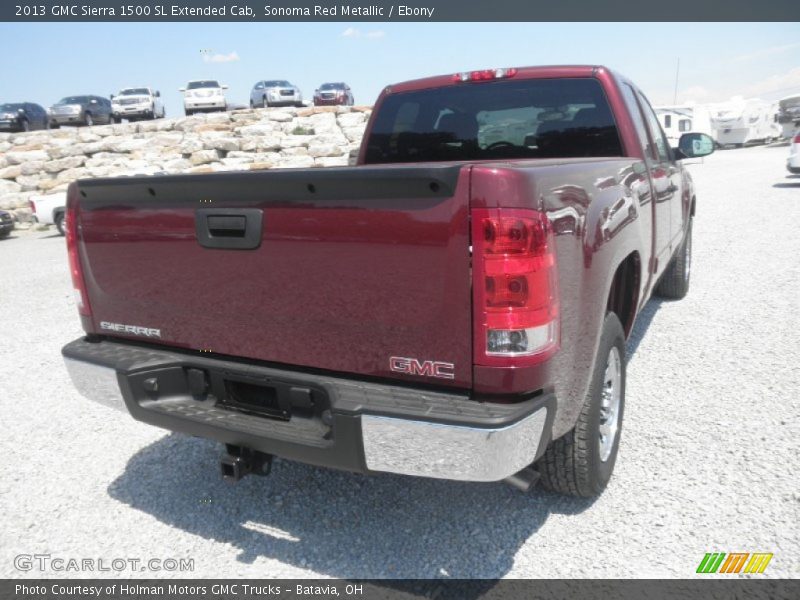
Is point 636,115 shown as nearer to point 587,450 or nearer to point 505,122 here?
point 505,122

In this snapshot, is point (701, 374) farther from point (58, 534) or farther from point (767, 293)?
point (58, 534)

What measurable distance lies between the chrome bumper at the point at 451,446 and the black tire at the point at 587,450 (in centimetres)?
46

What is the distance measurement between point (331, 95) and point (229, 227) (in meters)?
27.9

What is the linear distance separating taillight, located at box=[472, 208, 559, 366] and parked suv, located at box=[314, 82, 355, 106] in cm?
2828

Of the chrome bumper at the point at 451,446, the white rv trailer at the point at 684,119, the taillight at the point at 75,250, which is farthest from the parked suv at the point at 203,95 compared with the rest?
the chrome bumper at the point at 451,446

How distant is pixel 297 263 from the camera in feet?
7.14

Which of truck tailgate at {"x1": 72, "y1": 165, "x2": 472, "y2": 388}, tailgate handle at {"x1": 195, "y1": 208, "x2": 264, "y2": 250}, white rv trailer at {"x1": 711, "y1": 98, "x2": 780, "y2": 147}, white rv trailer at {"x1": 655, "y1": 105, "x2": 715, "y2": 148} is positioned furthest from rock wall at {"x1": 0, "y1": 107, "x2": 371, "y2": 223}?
white rv trailer at {"x1": 711, "y1": 98, "x2": 780, "y2": 147}

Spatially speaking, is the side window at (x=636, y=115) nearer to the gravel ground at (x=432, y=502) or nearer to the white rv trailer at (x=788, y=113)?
the gravel ground at (x=432, y=502)

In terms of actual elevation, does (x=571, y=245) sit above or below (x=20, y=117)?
below

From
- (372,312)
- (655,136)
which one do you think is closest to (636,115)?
(655,136)

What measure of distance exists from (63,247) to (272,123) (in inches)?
380

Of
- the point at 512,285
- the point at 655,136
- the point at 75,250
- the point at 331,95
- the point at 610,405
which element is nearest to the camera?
the point at 512,285

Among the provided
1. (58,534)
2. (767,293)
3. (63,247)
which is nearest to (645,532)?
(58,534)

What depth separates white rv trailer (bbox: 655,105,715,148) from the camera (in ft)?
104
